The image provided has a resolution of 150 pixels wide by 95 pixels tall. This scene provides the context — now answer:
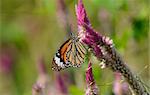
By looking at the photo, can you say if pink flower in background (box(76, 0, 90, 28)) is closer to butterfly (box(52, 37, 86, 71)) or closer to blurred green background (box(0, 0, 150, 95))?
butterfly (box(52, 37, 86, 71))

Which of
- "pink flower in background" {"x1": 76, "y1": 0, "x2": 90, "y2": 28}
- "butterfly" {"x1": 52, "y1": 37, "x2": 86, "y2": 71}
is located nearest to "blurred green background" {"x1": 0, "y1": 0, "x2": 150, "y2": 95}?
"butterfly" {"x1": 52, "y1": 37, "x2": 86, "y2": 71}

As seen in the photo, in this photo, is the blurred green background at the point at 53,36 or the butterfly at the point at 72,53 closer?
the butterfly at the point at 72,53

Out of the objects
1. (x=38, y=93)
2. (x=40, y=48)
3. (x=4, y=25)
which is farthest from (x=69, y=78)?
(x=4, y=25)

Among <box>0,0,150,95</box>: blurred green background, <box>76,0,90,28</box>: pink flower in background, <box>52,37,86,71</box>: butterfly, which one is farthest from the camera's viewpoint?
<box>0,0,150,95</box>: blurred green background

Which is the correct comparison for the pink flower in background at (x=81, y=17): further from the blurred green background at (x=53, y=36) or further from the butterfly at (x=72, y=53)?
the blurred green background at (x=53, y=36)

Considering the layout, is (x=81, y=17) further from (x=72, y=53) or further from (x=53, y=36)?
(x=53, y=36)

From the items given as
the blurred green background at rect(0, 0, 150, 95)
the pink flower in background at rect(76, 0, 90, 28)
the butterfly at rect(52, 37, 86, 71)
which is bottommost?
the pink flower in background at rect(76, 0, 90, 28)

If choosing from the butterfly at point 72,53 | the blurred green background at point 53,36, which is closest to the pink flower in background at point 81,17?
the butterfly at point 72,53

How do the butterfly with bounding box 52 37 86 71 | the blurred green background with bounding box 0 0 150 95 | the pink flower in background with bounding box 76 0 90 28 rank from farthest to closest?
1. the blurred green background with bounding box 0 0 150 95
2. the butterfly with bounding box 52 37 86 71
3. the pink flower in background with bounding box 76 0 90 28
